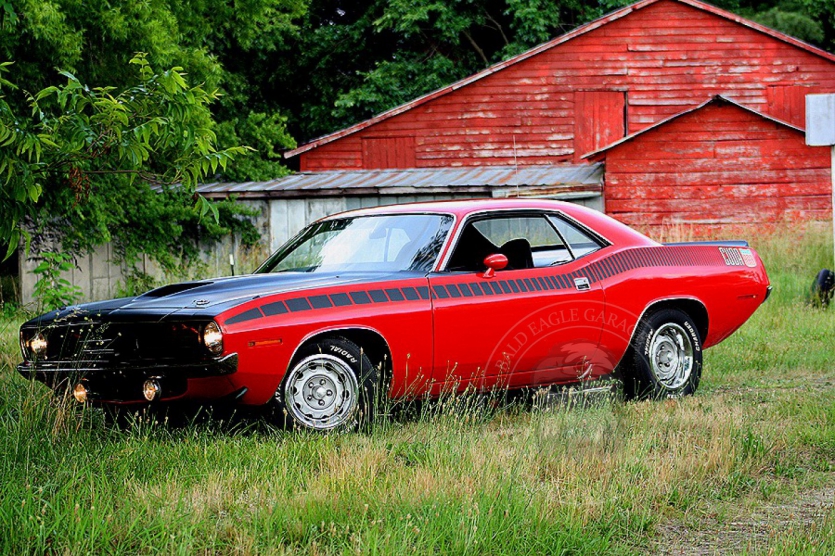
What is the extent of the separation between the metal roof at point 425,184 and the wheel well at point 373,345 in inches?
652

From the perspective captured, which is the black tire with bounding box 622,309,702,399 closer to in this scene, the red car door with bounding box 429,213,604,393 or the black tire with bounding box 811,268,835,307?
the red car door with bounding box 429,213,604,393

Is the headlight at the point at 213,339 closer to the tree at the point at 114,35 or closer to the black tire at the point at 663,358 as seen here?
the black tire at the point at 663,358

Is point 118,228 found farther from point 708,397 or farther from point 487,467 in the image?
point 487,467

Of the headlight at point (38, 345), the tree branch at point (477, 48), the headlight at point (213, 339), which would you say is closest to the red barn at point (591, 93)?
the tree branch at point (477, 48)

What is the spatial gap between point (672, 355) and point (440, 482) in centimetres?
384

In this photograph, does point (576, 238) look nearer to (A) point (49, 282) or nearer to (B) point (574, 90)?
(A) point (49, 282)

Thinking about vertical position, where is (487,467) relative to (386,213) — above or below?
below

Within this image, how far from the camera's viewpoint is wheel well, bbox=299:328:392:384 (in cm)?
710

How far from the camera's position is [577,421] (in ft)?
22.1

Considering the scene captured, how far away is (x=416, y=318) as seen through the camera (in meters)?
7.30

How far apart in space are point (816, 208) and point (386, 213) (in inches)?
757

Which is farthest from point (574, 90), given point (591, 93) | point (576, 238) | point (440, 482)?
point (440, 482)

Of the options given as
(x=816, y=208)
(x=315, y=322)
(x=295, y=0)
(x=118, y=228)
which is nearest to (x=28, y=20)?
(x=118, y=228)

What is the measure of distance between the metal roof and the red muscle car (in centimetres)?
1454
